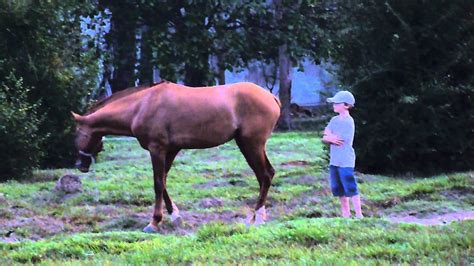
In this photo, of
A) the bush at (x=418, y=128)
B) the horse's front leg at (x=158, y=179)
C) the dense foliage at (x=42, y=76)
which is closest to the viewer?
the horse's front leg at (x=158, y=179)

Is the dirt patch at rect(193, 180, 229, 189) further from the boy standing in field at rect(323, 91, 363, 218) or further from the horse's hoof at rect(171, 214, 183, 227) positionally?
the boy standing in field at rect(323, 91, 363, 218)

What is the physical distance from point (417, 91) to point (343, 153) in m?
5.44

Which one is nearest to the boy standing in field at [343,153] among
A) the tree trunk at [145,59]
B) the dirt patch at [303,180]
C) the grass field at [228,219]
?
the grass field at [228,219]

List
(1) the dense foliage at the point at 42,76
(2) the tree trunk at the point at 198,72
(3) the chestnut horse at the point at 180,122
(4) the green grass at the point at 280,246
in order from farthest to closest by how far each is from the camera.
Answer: (2) the tree trunk at the point at 198,72 → (1) the dense foliage at the point at 42,76 → (3) the chestnut horse at the point at 180,122 → (4) the green grass at the point at 280,246

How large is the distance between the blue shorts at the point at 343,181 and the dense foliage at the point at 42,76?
7199 mm

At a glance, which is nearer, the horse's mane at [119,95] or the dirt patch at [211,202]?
the horse's mane at [119,95]

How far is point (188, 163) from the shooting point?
57.9 feet

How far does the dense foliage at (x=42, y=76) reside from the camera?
14.5 meters

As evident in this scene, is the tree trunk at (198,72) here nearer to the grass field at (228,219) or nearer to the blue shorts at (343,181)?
the grass field at (228,219)

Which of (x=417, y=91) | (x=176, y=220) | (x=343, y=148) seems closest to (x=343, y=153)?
(x=343, y=148)

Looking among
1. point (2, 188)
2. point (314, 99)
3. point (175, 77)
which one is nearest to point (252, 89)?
point (2, 188)

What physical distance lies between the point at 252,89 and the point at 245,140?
25.7 inches

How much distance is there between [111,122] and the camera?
9.67 m

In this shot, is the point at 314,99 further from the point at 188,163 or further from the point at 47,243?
the point at 47,243
